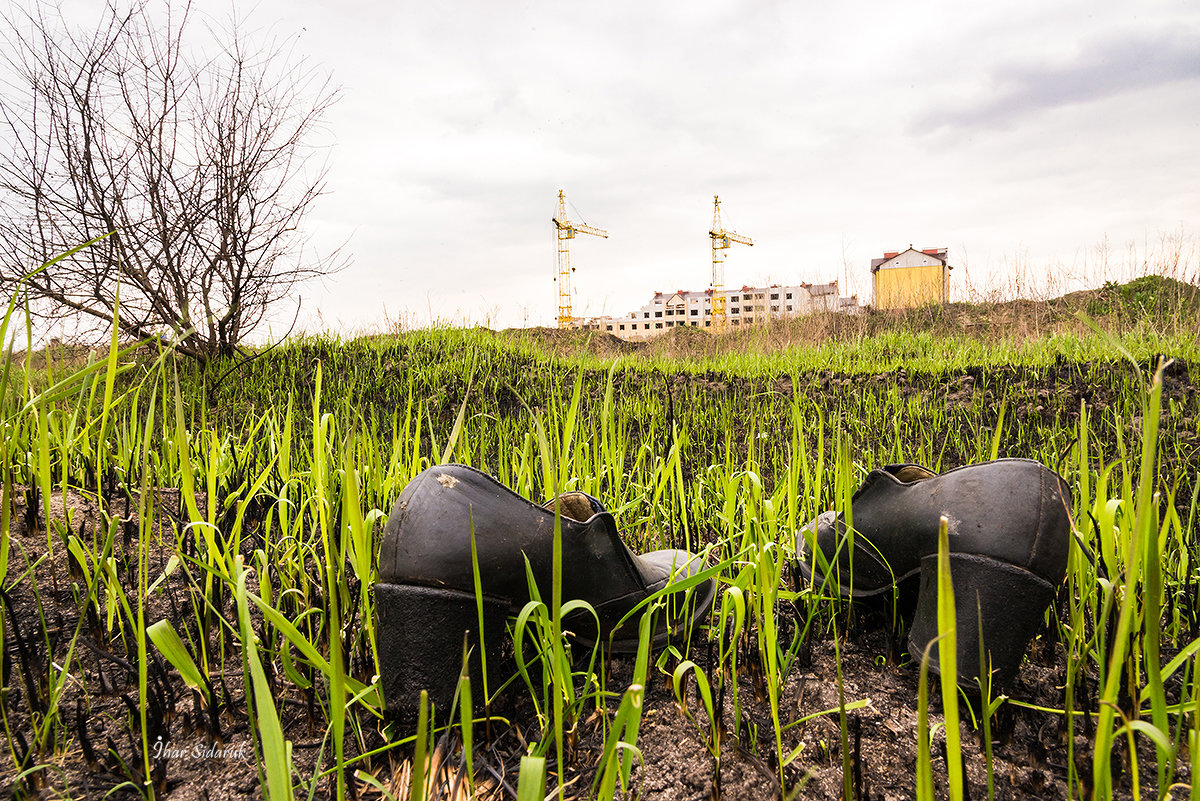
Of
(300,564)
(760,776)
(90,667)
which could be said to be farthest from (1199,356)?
(90,667)

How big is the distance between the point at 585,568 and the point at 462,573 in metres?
0.21

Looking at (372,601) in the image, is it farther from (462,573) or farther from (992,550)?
(992,550)

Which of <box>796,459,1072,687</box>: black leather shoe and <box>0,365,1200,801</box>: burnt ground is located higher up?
<box>796,459,1072,687</box>: black leather shoe

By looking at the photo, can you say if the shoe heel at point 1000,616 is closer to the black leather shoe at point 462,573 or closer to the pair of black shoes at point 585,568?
the pair of black shoes at point 585,568

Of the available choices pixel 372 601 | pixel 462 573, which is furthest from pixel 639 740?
pixel 372 601

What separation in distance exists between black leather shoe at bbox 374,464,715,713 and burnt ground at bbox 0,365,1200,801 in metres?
0.11

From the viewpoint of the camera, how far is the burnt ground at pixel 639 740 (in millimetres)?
773

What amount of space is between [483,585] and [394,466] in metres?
0.67

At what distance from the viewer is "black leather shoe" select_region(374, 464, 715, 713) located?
87cm

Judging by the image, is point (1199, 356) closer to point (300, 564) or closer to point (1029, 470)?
point (1029, 470)

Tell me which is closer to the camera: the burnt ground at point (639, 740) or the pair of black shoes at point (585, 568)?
the burnt ground at point (639, 740)

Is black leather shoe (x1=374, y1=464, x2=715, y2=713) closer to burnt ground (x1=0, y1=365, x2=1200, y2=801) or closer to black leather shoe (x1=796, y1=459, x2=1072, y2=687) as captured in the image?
burnt ground (x1=0, y1=365, x2=1200, y2=801)

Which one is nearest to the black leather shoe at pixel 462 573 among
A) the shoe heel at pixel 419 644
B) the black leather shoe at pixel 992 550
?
the shoe heel at pixel 419 644

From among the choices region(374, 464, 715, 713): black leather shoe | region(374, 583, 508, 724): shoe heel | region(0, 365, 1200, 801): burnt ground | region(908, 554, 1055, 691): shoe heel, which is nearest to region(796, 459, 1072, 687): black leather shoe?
region(908, 554, 1055, 691): shoe heel
